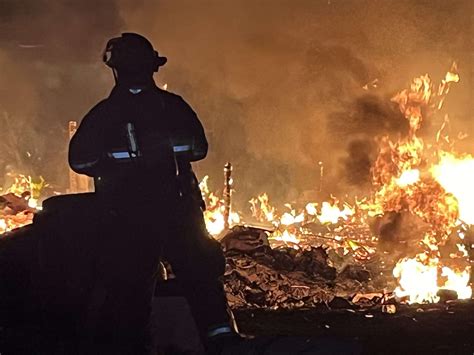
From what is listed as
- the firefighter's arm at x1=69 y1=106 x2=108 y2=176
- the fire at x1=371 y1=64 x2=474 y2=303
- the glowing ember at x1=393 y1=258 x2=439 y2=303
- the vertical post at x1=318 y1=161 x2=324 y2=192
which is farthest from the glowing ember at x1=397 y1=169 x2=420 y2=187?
the firefighter's arm at x1=69 y1=106 x2=108 y2=176

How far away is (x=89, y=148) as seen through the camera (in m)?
3.87

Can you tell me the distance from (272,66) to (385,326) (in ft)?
40.1

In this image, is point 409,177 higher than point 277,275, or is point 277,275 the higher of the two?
point 409,177

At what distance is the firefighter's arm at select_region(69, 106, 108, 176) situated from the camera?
3.85 m

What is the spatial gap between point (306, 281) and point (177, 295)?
4.12 metres

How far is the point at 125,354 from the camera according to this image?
3467mm

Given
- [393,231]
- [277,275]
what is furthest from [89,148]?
[393,231]

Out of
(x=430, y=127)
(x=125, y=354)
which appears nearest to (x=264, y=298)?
(x=125, y=354)

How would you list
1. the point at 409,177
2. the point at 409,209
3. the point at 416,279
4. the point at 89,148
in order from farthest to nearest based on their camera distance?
the point at 409,177 < the point at 409,209 < the point at 416,279 < the point at 89,148

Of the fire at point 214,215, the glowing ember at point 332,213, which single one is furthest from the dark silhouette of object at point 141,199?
the glowing ember at point 332,213

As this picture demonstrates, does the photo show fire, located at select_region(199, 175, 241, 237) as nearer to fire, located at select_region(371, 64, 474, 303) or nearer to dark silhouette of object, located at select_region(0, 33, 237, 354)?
fire, located at select_region(371, 64, 474, 303)

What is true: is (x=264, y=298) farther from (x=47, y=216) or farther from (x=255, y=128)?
(x=255, y=128)

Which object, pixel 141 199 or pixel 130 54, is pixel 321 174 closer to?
pixel 130 54

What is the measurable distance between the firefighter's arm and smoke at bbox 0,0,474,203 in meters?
12.4
